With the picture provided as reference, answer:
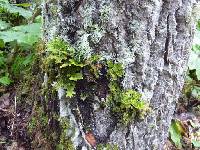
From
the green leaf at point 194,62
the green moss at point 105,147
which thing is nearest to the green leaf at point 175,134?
the green leaf at point 194,62

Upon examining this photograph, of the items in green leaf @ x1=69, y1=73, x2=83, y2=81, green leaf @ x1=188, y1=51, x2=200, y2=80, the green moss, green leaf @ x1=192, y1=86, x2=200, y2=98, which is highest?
green leaf @ x1=69, y1=73, x2=83, y2=81

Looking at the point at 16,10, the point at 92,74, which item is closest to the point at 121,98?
the point at 92,74

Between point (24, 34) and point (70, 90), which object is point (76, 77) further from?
point (24, 34)

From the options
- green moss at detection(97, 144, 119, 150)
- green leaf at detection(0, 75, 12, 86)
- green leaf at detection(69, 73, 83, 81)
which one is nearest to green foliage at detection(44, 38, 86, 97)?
green leaf at detection(69, 73, 83, 81)

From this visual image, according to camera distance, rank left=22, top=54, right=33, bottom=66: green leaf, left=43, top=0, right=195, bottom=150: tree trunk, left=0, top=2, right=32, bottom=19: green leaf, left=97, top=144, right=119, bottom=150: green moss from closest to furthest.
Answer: left=43, top=0, right=195, bottom=150: tree trunk < left=97, top=144, right=119, bottom=150: green moss < left=22, top=54, right=33, bottom=66: green leaf < left=0, top=2, right=32, bottom=19: green leaf

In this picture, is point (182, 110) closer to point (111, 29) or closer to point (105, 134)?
point (105, 134)

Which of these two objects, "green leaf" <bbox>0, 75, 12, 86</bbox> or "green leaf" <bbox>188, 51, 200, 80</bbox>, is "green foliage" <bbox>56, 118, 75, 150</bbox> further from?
"green leaf" <bbox>188, 51, 200, 80</bbox>

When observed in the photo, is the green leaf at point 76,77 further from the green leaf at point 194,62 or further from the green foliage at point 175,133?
the green leaf at point 194,62

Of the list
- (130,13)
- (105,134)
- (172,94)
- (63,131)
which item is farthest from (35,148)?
(130,13)
